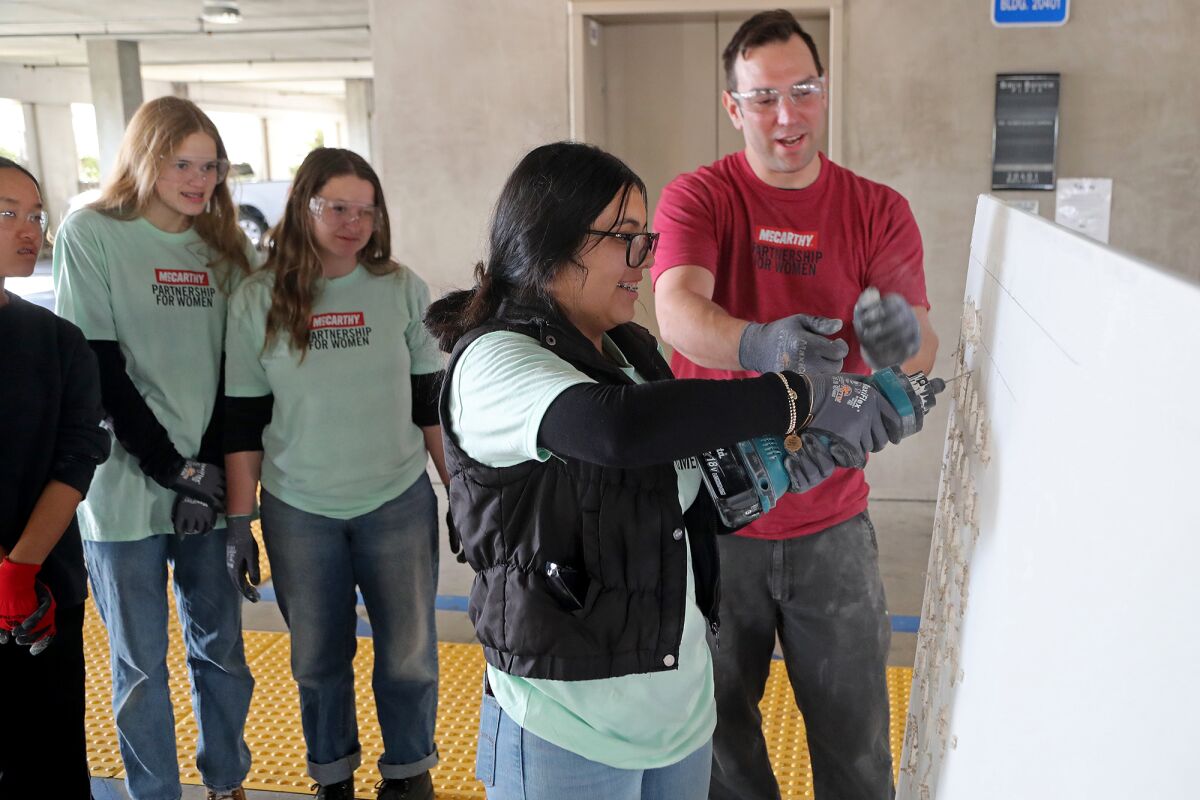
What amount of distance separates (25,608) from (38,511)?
0.74 ft

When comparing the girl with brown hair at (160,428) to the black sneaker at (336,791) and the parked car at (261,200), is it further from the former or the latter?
the parked car at (261,200)

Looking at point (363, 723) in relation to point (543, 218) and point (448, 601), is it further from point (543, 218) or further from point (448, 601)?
point (543, 218)

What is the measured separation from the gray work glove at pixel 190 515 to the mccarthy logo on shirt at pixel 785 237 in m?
1.54

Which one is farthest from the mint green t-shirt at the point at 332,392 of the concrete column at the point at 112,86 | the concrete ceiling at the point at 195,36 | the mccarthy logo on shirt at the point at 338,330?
the concrete column at the point at 112,86

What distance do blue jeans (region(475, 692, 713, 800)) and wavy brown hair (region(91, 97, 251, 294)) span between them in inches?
64.3

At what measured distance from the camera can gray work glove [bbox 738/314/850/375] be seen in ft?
5.26

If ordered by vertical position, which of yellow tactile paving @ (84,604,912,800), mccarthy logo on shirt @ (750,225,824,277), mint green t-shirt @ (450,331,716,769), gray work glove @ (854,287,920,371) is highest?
mccarthy logo on shirt @ (750,225,824,277)

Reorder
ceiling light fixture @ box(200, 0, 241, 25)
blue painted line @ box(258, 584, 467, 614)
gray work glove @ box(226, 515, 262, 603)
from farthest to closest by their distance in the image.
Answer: ceiling light fixture @ box(200, 0, 241, 25)
blue painted line @ box(258, 584, 467, 614)
gray work glove @ box(226, 515, 262, 603)

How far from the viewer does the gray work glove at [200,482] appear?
2.57m

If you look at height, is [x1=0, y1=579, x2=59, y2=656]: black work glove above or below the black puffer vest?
below

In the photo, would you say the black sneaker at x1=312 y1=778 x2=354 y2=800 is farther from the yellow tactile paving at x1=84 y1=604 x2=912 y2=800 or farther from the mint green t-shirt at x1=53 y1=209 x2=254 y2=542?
the mint green t-shirt at x1=53 y1=209 x2=254 y2=542

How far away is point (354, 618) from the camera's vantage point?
2805mm

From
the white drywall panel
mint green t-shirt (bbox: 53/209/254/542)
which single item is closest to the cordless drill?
the white drywall panel

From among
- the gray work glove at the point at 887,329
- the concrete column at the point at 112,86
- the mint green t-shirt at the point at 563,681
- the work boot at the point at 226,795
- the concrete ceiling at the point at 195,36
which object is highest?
the concrete ceiling at the point at 195,36
